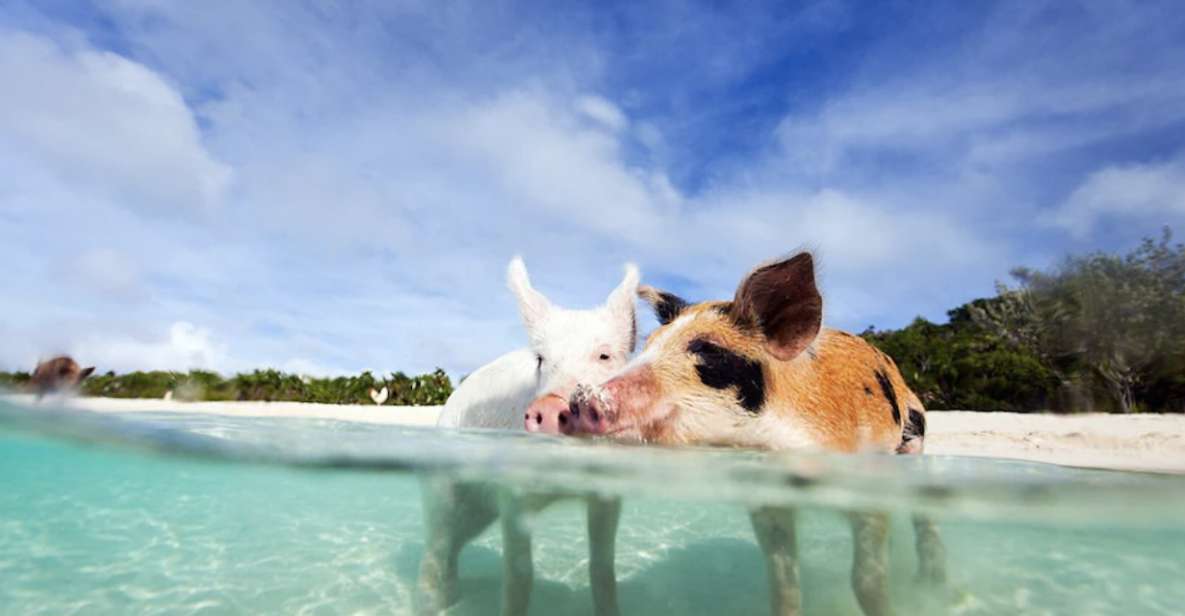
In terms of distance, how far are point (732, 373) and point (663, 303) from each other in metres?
0.95

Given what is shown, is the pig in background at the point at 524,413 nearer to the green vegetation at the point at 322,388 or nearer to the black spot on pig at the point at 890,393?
the black spot on pig at the point at 890,393

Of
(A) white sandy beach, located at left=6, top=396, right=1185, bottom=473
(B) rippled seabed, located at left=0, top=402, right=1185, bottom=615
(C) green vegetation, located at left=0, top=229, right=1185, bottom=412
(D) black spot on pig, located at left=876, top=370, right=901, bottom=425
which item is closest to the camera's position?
(D) black spot on pig, located at left=876, top=370, right=901, bottom=425

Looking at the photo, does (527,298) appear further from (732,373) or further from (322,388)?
(322,388)

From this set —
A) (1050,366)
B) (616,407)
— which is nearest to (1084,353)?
(1050,366)

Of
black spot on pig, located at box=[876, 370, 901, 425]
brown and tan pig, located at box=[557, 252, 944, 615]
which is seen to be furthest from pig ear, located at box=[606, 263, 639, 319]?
black spot on pig, located at box=[876, 370, 901, 425]

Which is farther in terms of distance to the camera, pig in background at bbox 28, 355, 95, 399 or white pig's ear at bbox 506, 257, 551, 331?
pig in background at bbox 28, 355, 95, 399

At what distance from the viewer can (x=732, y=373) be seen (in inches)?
117

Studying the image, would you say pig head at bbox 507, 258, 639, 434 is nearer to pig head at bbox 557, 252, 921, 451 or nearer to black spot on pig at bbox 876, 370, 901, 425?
pig head at bbox 557, 252, 921, 451

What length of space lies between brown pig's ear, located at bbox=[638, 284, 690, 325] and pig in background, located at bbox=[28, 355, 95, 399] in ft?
20.1

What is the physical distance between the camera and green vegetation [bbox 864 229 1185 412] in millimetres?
15398

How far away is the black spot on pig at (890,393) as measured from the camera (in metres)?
3.80

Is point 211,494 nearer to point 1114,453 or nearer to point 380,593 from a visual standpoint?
point 380,593

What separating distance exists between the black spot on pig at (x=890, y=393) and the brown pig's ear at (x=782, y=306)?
3.52ft

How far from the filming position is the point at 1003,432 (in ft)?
42.6
